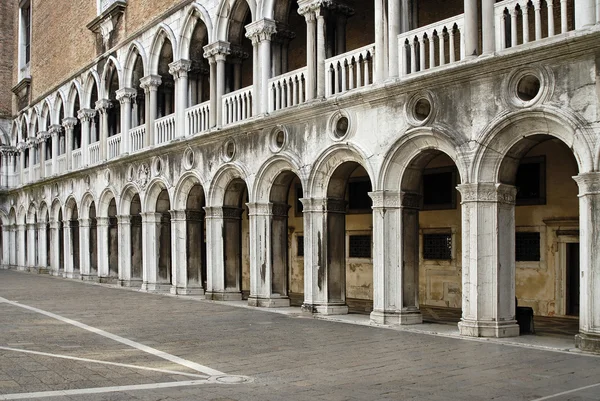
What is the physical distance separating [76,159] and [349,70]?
17723mm

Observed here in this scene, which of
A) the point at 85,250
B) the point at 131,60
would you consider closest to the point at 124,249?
the point at 85,250

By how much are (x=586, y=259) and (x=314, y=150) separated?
6331 millimetres

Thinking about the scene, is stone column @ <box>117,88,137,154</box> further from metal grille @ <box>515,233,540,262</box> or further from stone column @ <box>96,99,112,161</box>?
metal grille @ <box>515,233,540,262</box>

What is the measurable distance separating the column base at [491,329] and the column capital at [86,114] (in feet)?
64.3

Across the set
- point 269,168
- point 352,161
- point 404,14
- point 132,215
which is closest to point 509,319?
point 352,161

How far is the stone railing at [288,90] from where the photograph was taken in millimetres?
15219

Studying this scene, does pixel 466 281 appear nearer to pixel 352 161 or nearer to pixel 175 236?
pixel 352 161

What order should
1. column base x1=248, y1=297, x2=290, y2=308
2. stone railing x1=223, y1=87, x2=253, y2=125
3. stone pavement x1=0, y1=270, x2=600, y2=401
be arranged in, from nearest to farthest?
1. stone pavement x1=0, y1=270, x2=600, y2=401
2. column base x1=248, y1=297, x2=290, y2=308
3. stone railing x1=223, y1=87, x2=253, y2=125

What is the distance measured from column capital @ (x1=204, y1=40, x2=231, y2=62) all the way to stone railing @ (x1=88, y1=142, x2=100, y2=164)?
937 centimetres

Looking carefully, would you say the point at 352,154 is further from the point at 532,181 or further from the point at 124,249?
the point at 124,249

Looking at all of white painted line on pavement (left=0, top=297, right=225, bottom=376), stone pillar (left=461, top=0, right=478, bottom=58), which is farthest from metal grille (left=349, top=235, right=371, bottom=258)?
stone pillar (left=461, top=0, right=478, bottom=58)

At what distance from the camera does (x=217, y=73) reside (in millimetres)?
18141

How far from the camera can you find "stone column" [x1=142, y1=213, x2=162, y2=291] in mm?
21328

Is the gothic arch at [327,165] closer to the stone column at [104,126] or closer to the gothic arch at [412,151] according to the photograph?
the gothic arch at [412,151]
